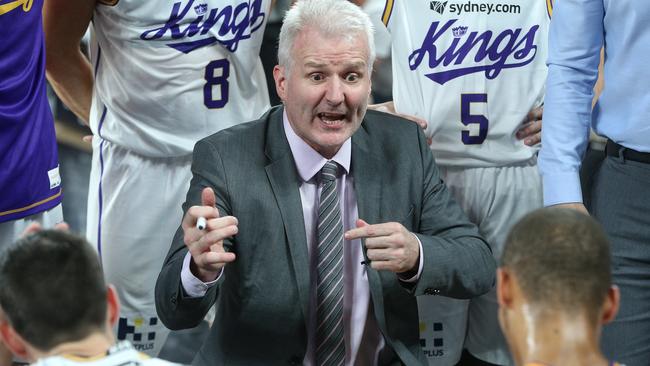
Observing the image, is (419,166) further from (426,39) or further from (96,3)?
(96,3)

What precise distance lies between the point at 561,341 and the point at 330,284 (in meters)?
1.10

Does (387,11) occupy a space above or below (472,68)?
above

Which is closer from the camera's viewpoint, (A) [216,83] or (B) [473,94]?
(B) [473,94]

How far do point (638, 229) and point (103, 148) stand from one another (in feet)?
6.31

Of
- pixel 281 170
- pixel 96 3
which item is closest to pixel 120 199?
pixel 96 3

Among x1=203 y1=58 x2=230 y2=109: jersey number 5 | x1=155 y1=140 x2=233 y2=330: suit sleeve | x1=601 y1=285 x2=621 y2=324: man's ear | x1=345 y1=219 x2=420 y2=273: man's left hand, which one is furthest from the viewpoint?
x1=203 y1=58 x2=230 y2=109: jersey number 5

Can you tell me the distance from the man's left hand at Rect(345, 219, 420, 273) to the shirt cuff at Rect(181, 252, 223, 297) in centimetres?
39

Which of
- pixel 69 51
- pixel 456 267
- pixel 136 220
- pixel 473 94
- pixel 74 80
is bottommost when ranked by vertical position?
pixel 136 220

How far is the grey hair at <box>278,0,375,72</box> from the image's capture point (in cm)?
320

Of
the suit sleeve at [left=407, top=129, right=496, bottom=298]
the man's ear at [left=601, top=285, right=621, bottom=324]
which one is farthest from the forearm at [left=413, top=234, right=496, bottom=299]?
the man's ear at [left=601, top=285, right=621, bottom=324]

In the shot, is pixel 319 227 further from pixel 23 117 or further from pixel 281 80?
pixel 23 117

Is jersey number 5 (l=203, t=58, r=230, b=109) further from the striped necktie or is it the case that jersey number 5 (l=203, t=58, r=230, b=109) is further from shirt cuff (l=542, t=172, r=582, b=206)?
shirt cuff (l=542, t=172, r=582, b=206)

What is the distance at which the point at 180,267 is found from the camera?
299 centimetres

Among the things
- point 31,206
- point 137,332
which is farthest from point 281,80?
point 137,332
